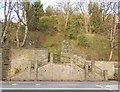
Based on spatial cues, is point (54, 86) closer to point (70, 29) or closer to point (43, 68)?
point (43, 68)

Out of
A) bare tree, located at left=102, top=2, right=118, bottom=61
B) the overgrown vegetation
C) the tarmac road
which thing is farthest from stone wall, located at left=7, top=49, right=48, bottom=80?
bare tree, located at left=102, top=2, right=118, bottom=61

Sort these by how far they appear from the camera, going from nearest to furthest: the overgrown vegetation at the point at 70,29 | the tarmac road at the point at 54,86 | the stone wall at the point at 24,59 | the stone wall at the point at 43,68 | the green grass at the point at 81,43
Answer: the tarmac road at the point at 54,86, the stone wall at the point at 43,68, the stone wall at the point at 24,59, the overgrown vegetation at the point at 70,29, the green grass at the point at 81,43

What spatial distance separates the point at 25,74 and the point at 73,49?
16.9ft

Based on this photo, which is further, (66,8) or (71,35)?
(66,8)

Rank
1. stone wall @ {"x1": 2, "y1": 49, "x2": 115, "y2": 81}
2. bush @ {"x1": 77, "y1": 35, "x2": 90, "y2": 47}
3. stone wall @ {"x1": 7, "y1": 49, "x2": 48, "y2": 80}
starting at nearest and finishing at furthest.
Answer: stone wall @ {"x1": 2, "y1": 49, "x2": 115, "y2": 81} → stone wall @ {"x1": 7, "y1": 49, "x2": 48, "y2": 80} → bush @ {"x1": 77, "y1": 35, "x2": 90, "y2": 47}

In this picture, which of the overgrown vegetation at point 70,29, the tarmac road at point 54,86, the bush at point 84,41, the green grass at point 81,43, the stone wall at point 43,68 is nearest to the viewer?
the tarmac road at point 54,86

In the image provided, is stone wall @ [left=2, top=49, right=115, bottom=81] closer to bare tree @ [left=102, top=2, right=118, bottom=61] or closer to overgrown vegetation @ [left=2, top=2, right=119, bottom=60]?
overgrown vegetation @ [left=2, top=2, right=119, bottom=60]

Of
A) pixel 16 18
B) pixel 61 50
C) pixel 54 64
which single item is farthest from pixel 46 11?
pixel 54 64

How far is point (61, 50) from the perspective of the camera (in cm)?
2167

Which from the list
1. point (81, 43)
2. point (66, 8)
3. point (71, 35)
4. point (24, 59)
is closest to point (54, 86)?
point (24, 59)

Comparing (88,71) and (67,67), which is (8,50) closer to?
(67,67)

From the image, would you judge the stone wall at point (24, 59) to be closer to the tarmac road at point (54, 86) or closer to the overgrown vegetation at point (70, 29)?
the overgrown vegetation at point (70, 29)

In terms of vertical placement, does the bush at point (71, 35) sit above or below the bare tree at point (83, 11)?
below

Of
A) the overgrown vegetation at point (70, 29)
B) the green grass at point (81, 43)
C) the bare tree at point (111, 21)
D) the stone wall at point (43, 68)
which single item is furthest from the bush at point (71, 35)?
the stone wall at point (43, 68)
